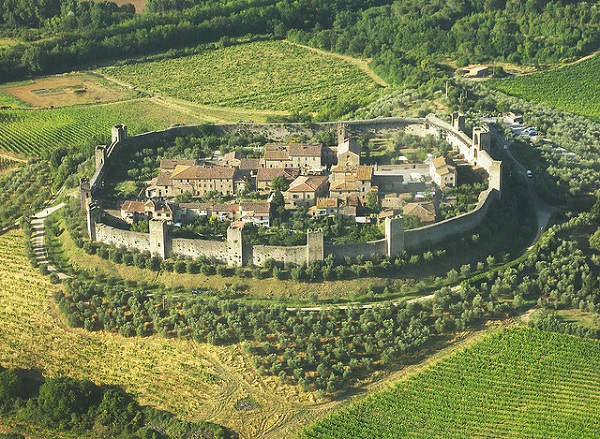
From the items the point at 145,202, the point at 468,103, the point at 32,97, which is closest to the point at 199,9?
the point at 32,97

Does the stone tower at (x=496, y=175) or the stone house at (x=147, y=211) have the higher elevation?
the stone tower at (x=496, y=175)

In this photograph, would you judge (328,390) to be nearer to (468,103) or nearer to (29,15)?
(468,103)

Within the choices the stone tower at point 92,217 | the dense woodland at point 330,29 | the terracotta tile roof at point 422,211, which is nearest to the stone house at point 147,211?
the stone tower at point 92,217

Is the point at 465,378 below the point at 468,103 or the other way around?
below

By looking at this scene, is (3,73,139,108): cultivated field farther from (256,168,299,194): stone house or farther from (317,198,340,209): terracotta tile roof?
(317,198,340,209): terracotta tile roof

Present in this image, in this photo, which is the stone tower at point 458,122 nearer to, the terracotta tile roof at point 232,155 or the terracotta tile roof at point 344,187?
the terracotta tile roof at point 344,187

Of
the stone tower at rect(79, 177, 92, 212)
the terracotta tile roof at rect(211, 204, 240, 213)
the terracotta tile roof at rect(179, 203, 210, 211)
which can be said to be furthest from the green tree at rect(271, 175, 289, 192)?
the stone tower at rect(79, 177, 92, 212)
